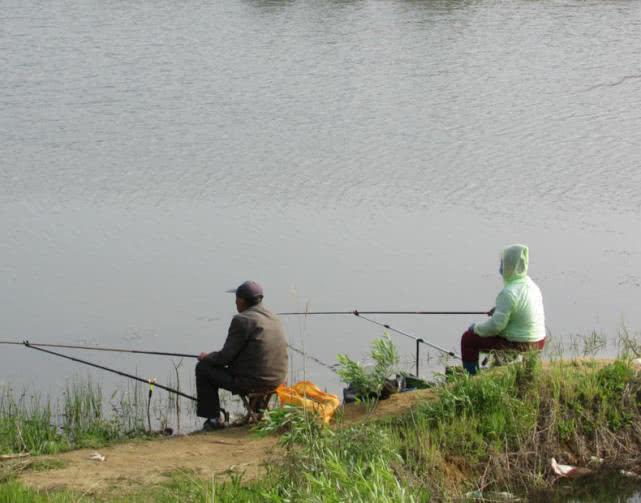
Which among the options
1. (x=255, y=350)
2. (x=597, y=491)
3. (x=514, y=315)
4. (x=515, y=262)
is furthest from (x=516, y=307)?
(x=255, y=350)

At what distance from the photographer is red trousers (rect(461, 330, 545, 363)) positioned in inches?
269

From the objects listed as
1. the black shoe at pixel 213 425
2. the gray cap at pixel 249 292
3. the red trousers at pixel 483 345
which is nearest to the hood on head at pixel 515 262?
the red trousers at pixel 483 345

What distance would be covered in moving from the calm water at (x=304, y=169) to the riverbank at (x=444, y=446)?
191cm

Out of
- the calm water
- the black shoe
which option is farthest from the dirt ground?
the calm water

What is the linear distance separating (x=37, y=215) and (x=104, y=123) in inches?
152

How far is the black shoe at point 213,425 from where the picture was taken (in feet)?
22.9

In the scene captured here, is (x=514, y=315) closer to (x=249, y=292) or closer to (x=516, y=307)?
(x=516, y=307)

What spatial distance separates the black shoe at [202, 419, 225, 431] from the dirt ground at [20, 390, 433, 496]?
0.76 ft

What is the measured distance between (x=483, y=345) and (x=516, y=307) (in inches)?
13.9

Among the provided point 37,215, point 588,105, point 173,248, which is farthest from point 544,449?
point 588,105

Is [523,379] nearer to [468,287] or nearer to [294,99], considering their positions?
[468,287]

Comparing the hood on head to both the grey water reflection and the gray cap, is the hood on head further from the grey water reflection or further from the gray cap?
the gray cap

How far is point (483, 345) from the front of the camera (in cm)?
693

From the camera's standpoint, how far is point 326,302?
31.8 ft
